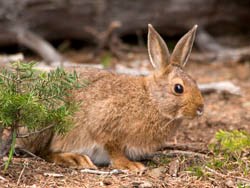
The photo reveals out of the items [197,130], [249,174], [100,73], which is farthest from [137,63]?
[249,174]

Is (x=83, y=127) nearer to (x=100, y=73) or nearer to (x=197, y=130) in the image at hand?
(x=100, y=73)

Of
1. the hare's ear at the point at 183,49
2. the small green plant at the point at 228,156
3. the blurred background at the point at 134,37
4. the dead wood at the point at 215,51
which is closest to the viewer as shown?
the small green plant at the point at 228,156

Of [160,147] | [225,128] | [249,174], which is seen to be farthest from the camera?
[225,128]

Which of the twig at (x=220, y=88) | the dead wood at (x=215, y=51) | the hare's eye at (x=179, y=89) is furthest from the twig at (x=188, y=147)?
the dead wood at (x=215, y=51)

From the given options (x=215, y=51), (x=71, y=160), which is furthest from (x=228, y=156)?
(x=215, y=51)

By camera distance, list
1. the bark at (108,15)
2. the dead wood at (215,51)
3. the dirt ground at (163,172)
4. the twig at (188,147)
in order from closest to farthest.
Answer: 1. the dirt ground at (163,172)
2. the twig at (188,147)
3. the bark at (108,15)
4. the dead wood at (215,51)

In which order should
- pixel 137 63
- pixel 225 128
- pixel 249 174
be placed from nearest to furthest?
pixel 249 174
pixel 225 128
pixel 137 63

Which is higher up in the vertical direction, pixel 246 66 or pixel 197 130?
pixel 246 66

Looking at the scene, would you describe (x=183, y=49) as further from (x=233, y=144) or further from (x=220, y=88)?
(x=220, y=88)

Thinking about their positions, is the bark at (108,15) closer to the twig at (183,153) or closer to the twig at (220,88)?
the twig at (220,88)
